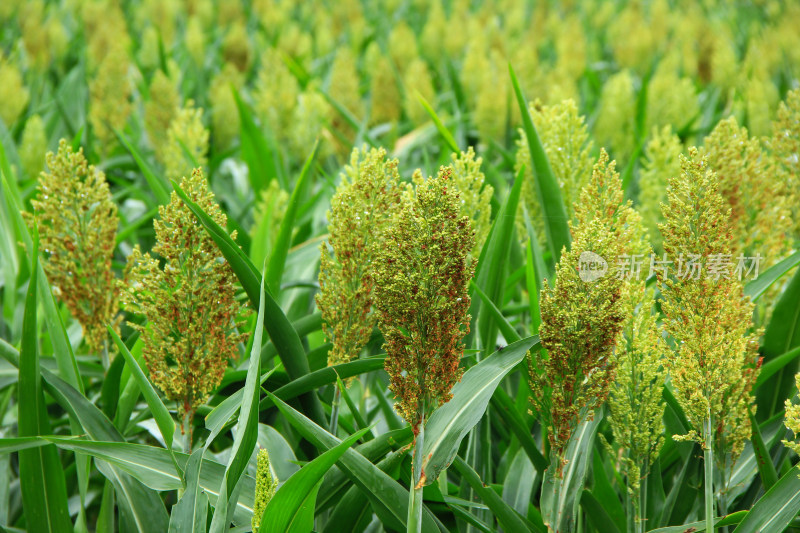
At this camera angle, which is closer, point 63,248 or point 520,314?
point 63,248

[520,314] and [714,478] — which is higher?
[520,314]

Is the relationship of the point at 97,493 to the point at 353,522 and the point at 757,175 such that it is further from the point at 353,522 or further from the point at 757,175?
the point at 757,175

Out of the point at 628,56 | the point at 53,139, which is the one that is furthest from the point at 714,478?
the point at 628,56

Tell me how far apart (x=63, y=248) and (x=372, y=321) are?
30.0 inches

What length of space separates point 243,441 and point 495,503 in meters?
0.55

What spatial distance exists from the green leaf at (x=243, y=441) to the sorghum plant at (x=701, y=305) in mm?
733

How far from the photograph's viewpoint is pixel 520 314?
260 centimetres

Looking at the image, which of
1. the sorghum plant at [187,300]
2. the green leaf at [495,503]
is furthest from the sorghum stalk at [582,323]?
the sorghum plant at [187,300]

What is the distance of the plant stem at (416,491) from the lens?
135 centimetres

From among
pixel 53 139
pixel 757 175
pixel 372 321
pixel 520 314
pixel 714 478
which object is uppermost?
pixel 53 139

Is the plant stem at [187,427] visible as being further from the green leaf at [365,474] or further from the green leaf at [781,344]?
the green leaf at [781,344]

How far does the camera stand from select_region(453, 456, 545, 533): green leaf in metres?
1.60

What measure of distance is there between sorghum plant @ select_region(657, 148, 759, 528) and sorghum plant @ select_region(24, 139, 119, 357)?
1247mm

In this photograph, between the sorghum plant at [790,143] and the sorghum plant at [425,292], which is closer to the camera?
the sorghum plant at [425,292]
